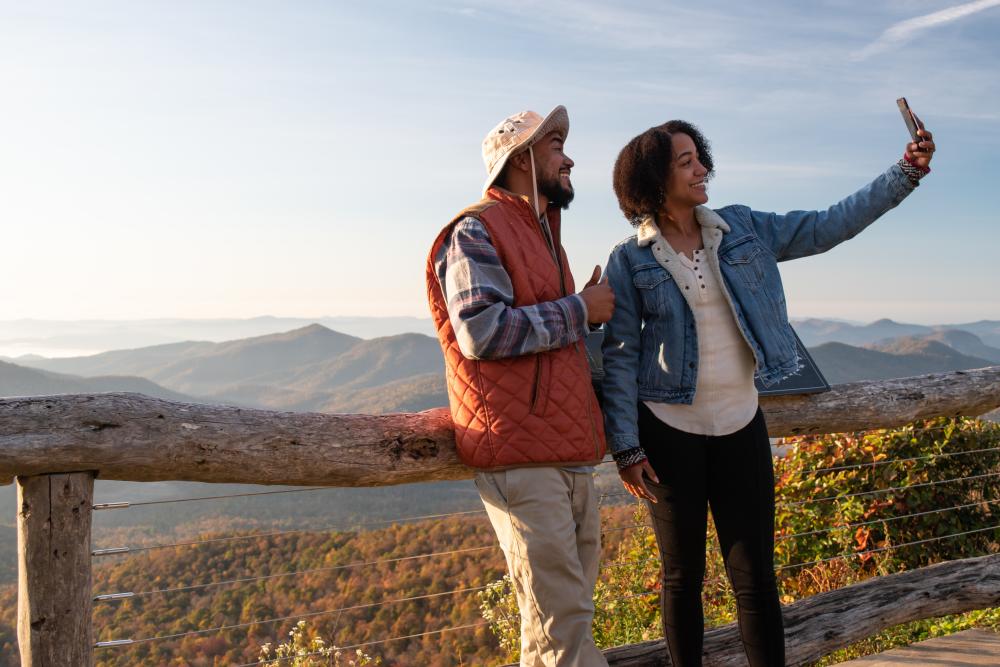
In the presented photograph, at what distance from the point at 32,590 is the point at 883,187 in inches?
113

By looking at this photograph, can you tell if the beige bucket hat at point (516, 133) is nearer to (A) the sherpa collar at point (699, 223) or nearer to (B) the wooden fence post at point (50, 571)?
(A) the sherpa collar at point (699, 223)

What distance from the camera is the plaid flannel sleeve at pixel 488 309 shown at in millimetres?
2121

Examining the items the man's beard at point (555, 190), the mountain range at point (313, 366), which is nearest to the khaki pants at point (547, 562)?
the man's beard at point (555, 190)

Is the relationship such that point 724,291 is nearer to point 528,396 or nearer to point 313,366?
point 528,396

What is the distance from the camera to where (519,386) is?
2.23m

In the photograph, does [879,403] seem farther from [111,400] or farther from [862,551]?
[111,400]

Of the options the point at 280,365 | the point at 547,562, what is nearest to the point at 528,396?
the point at 547,562

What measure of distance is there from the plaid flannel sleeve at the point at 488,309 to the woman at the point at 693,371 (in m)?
0.47

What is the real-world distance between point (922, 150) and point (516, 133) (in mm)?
1406

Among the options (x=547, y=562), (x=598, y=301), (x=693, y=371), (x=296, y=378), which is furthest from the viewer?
(x=296, y=378)

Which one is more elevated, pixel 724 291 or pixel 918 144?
pixel 918 144

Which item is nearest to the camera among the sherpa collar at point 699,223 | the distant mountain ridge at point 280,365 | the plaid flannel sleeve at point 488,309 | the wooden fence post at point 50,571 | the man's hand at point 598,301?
the plaid flannel sleeve at point 488,309

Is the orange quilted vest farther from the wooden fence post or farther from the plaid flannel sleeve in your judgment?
the wooden fence post

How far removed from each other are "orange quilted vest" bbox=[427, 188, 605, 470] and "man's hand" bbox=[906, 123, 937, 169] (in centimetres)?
133
